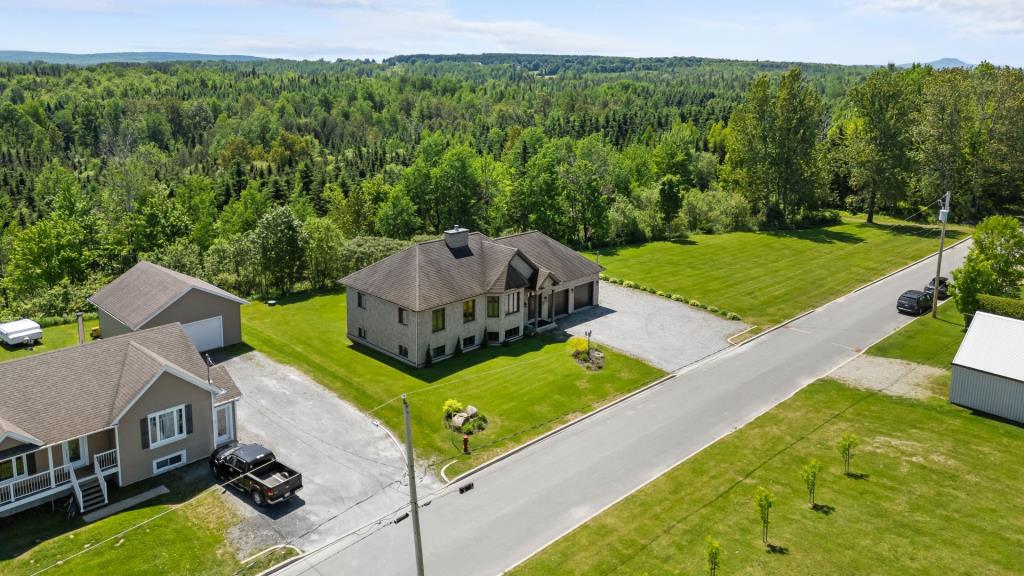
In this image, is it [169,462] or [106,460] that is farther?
[169,462]

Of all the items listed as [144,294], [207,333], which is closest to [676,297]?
[207,333]

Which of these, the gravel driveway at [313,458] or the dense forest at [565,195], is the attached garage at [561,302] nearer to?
the dense forest at [565,195]

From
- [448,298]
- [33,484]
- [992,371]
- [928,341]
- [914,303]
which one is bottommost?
[33,484]

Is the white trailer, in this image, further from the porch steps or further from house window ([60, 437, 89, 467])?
the porch steps

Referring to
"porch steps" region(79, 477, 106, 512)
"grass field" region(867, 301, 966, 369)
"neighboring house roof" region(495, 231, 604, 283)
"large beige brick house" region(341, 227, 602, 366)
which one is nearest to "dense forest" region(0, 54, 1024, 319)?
"neighboring house roof" region(495, 231, 604, 283)

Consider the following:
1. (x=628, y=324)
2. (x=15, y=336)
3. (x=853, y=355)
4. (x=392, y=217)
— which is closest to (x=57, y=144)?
(x=392, y=217)

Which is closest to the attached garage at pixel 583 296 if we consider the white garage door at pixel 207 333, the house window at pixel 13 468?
the white garage door at pixel 207 333

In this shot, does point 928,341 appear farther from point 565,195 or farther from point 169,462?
point 169,462
